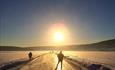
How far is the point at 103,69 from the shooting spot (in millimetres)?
27766

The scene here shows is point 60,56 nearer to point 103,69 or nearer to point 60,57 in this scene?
point 60,57

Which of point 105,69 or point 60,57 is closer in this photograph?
point 105,69

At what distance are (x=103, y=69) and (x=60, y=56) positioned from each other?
712 cm

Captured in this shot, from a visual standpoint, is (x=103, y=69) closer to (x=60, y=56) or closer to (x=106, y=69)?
(x=106, y=69)

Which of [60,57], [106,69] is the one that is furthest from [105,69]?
[60,57]

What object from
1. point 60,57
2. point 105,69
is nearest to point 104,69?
point 105,69

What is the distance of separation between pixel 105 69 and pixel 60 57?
23.9ft

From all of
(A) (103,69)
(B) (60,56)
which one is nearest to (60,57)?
(B) (60,56)

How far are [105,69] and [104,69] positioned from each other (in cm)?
13

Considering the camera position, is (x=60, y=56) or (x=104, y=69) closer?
(x=104, y=69)

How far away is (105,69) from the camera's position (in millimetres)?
27797

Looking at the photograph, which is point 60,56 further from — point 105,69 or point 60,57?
point 105,69

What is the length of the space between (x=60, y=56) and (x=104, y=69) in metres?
7.17

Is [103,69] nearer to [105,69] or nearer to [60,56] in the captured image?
[105,69]
